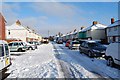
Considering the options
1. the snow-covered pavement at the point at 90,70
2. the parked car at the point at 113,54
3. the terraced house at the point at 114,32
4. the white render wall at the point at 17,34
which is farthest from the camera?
the white render wall at the point at 17,34

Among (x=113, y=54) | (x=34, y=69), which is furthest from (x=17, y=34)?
(x=113, y=54)

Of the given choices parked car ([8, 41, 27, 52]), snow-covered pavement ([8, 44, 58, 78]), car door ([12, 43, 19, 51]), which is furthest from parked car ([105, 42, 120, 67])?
car door ([12, 43, 19, 51])

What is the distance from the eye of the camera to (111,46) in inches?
502

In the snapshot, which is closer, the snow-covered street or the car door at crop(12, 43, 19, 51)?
the snow-covered street

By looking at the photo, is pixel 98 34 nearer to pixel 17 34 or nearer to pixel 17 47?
pixel 17 34

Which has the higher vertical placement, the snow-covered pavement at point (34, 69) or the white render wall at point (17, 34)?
the white render wall at point (17, 34)

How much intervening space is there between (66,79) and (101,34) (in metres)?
61.6

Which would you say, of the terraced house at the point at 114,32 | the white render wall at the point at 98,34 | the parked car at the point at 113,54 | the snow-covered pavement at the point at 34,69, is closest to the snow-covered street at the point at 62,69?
the snow-covered pavement at the point at 34,69

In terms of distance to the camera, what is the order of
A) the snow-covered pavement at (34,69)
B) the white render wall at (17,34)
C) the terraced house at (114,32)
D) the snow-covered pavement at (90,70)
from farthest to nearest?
the white render wall at (17,34)
the terraced house at (114,32)
the snow-covered pavement at (34,69)
the snow-covered pavement at (90,70)

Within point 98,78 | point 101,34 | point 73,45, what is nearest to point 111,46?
point 98,78

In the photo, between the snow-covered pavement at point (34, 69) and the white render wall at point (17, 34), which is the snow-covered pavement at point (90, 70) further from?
the white render wall at point (17, 34)

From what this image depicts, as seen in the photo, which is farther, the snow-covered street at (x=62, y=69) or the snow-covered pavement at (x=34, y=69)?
the snow-covered pavement at (x=34, y=69)

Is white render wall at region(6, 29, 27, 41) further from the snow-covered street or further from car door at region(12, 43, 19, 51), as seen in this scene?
the snow-covered street

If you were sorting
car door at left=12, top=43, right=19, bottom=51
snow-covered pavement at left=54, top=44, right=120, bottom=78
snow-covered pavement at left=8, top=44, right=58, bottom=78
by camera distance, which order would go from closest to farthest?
snow-covered pavement at left=54, top=44, right=120, bottom=78 < snow-covered pavement at left=8, top=44, right=58, bottom=78 < car door at left=12, top=43, right=19, bottom=51
